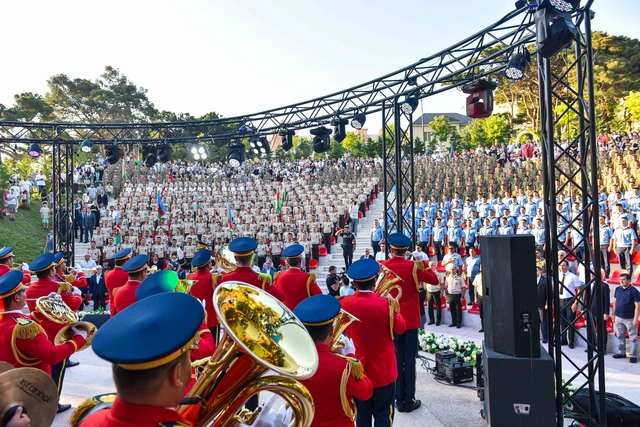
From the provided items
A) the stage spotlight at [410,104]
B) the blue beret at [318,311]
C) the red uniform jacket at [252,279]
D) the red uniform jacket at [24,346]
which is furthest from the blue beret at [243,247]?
the stage spotlight at [410,104]

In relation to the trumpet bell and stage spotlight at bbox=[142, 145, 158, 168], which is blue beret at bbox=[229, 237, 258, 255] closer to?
the trumpet bell

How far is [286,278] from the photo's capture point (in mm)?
5609

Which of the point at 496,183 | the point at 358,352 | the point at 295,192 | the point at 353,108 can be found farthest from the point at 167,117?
the point at 358,352

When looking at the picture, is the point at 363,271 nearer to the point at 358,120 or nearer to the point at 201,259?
the point at 201,259

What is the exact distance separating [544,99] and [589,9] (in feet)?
3.40

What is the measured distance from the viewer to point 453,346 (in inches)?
286

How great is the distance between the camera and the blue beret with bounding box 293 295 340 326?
2.62 m

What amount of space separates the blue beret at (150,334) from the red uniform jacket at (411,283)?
13.8 ft

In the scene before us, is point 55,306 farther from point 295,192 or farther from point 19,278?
point 295,192

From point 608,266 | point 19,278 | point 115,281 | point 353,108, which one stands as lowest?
point 608,266

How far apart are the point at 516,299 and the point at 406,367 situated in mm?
1617

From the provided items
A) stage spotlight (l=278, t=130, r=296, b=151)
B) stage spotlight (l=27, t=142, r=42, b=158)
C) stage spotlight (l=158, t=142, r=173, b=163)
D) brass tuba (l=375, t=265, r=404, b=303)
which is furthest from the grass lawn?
brass tuba (l=375, t=265, r=404, b=303)

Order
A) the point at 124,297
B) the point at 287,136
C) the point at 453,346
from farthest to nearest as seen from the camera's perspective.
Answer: the point at 287,136 < the point at 453,346 < the point at 124,297

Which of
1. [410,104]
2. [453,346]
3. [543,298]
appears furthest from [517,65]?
[453,346]
